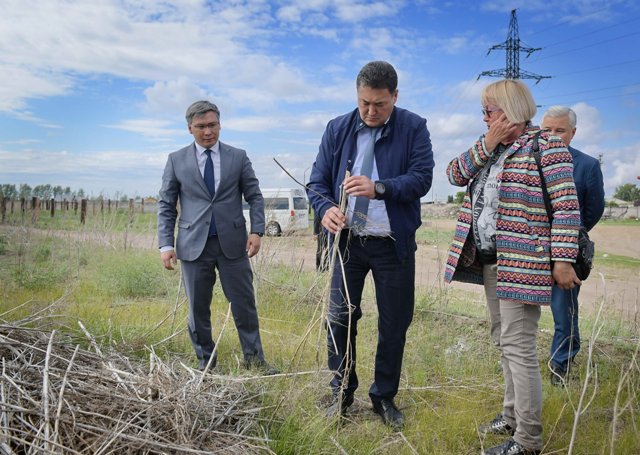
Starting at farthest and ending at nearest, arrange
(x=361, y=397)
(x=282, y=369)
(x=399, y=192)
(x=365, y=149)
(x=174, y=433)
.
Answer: (x=282, y=369) → (x=361, y=397) → (x=365, y=149) → (x=399, y=192) → (x=174, y=433)

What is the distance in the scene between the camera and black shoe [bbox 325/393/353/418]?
9.22 ft

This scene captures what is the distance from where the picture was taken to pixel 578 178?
3.53m

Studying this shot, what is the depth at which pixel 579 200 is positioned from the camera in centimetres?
362

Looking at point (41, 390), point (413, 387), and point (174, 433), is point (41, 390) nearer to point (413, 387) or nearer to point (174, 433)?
point (174, 433)

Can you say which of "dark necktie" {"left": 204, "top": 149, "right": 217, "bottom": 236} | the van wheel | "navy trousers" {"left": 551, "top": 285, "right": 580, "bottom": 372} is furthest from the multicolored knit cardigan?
the van wheel

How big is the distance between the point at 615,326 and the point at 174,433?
4.37 m

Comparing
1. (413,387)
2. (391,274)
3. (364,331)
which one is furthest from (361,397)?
(364,331)

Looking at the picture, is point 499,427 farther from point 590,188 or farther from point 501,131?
point 590,188

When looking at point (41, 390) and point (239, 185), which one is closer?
point (41, 390)

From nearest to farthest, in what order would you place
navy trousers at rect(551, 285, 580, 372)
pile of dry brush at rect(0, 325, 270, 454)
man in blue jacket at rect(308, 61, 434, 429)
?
1. pile of dry brush at rect(0, 325, 270, 454)
2. man in blue jacket at rect(308, 61, 434, 429)
3. navy trousers at rect(551, 285, 580, 372)

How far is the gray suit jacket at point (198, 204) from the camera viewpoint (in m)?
3.67

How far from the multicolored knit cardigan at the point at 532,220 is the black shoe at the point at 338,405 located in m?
1.10

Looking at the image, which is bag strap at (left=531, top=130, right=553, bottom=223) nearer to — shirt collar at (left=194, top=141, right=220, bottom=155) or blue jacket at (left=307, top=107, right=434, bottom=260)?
blue jacket at (left=307, top=107, right=434, bottom=260)

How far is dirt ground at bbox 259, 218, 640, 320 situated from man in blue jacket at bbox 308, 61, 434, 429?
105 centimetres
